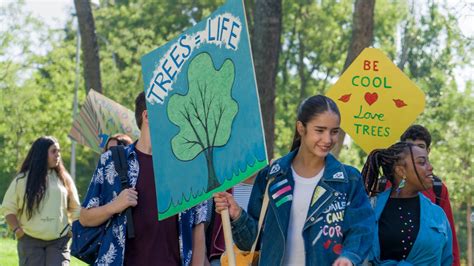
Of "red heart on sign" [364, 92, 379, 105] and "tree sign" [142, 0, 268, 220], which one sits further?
"red heart on sign" [364, 92, 379, 105]

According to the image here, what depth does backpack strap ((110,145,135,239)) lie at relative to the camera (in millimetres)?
5445

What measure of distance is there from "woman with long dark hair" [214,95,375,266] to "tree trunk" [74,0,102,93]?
44.7 ft

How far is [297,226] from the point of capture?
5.04 metres

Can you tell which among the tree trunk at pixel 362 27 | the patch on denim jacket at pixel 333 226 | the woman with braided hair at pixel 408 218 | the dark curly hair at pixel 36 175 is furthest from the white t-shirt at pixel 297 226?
the tree trunk at pixel 362 27

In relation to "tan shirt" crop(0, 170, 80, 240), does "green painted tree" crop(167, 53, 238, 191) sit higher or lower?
higher

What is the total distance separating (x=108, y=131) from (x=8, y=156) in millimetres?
29176

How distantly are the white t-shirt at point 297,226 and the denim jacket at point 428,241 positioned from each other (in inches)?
42.2

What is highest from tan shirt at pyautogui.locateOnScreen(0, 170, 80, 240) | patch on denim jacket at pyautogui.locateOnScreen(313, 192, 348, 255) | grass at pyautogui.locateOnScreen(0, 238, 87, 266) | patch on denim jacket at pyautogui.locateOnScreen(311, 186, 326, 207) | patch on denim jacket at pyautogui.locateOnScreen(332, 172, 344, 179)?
patch on denim jacket at pyautogui.locateOnScreen(332, 172, 344, 179)

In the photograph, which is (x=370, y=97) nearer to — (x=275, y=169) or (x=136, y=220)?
(x=275, y=169)

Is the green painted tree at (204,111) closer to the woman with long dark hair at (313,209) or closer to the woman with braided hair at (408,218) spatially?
the woman with long dark hair at (313,209)

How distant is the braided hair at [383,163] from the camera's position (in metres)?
6.51

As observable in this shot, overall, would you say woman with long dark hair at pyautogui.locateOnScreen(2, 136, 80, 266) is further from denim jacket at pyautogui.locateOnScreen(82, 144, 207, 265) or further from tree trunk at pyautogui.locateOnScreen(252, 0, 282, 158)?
tree trunk at pyautogui.locateOnScreen(252, 0, 282, 158)

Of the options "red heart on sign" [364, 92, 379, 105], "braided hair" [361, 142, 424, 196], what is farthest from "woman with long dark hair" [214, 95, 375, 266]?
"red heart on sign" [364, 92, 379, 105]

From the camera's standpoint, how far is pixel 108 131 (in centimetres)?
1194
